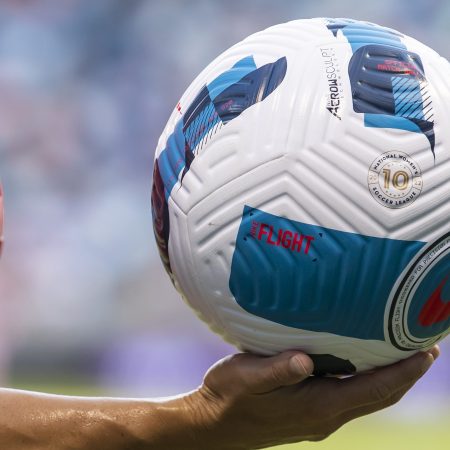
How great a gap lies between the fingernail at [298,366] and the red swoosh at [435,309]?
0.78 ft

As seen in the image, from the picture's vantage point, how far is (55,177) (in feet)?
28.5

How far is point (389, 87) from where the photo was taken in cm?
165

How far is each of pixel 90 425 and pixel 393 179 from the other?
3.26 feet

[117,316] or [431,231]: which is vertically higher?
[431,231]

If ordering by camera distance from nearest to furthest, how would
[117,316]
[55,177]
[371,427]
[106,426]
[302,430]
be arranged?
[302,430], [106,426], [371,427], [117,316], [55,177]

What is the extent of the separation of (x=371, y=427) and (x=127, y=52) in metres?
4.53

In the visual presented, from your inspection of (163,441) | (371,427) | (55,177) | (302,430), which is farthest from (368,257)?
(55,177)

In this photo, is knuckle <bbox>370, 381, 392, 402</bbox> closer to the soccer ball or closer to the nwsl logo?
the soccer ball

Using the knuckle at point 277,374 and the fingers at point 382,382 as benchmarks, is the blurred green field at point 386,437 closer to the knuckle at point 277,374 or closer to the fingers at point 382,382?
the fingers at point 382,382

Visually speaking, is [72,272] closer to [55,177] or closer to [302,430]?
[55,177]

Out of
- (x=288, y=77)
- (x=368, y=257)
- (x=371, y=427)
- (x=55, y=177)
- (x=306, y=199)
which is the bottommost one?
(x=371, y=427)

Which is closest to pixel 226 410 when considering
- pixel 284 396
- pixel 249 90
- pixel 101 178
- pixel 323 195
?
pixel 284 396

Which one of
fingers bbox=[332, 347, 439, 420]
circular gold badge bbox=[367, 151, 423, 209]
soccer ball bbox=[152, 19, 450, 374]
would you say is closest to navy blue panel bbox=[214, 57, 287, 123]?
soccer ball bbox=[152, 19, 450, 374]

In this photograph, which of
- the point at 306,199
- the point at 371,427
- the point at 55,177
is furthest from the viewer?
the point at 55,177
